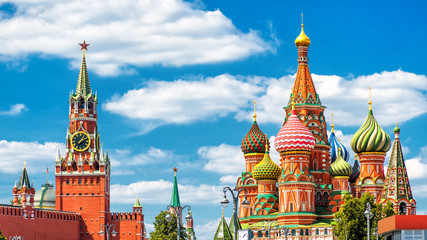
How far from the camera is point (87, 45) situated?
162125 mm

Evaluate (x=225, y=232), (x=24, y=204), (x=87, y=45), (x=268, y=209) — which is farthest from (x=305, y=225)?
(x=87, y=45)

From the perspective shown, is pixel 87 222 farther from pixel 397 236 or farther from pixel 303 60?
pixel 397 236

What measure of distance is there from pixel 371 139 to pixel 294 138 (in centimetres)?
940

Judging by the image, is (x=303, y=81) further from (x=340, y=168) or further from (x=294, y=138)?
(x=340, y=168)

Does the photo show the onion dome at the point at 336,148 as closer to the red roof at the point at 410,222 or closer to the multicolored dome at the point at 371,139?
the multicolored dome at the point at 371,139

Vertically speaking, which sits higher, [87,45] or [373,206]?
[87,45]

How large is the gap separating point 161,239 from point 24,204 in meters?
39.2

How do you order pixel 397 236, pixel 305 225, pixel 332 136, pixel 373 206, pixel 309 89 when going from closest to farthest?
pixel 397 236 → pixel 373 206 → pixel 305 225 → pixel 309 89 → pixel 332 136

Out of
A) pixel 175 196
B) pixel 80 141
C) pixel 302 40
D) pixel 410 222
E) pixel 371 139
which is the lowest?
pixel 410 222

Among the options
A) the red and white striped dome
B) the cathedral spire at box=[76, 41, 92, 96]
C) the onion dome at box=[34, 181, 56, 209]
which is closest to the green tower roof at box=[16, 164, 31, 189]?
the onion dome at box=[34, 181, 56, 209]

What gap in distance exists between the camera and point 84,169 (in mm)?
156000

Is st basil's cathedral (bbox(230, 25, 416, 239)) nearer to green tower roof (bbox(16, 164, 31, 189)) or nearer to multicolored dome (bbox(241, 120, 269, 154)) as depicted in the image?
multicolored dome (bbox(241, 120, 269, 154))

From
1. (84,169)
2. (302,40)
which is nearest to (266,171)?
(302,40)

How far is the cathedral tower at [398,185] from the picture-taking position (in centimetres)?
10000
